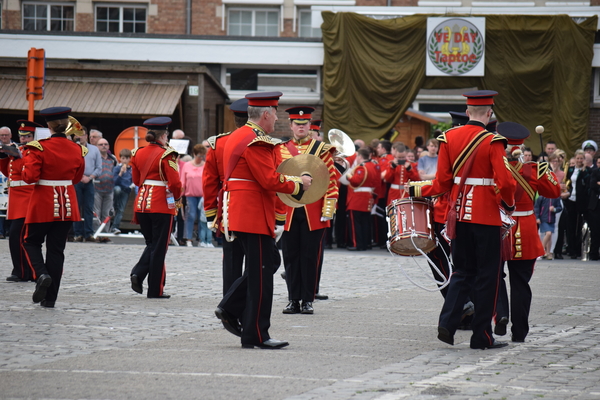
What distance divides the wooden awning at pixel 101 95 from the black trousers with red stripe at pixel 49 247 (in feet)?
39.1

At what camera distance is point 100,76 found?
2295cm

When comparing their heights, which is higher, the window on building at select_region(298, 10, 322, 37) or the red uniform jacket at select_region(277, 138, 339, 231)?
the window on building at select_region(298, 10, 322, 37)

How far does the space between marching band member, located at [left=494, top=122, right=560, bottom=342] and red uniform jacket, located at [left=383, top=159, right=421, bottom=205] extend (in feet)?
32.1

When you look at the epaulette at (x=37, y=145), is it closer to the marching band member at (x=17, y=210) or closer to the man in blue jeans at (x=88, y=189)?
the marching band member at (x=17, y=210)

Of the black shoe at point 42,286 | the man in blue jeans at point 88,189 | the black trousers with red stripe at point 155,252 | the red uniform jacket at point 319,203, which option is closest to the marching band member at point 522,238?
the red uniform jacket at point 319,203

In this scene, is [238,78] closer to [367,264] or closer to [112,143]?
[112,143]

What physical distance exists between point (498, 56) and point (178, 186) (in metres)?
15.6

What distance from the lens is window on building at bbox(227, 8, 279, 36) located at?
31125 millimetres

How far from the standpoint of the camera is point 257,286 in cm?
721

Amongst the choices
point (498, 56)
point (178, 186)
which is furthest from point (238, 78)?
point (178, 186)

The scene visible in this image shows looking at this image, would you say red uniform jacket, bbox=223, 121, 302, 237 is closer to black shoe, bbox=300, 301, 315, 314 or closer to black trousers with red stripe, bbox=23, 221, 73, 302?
black shoe, bbox=300, 301, 315, 314

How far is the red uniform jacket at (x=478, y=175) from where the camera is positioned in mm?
7258

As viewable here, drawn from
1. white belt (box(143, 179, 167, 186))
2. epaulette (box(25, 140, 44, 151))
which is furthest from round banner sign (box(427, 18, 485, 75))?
epaulette (box(25, 140, 44, 151))

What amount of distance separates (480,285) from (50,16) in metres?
27.0
